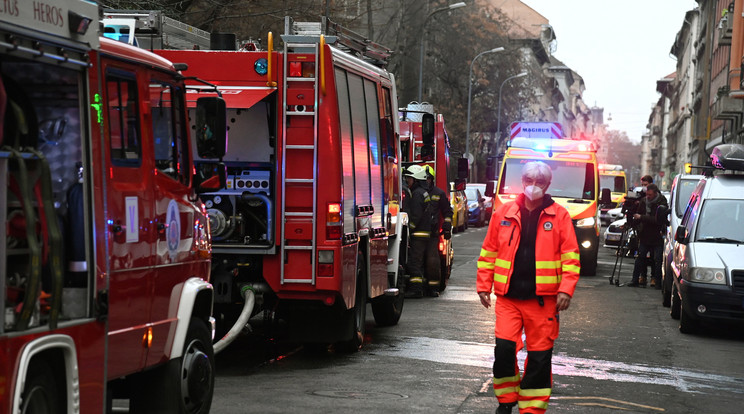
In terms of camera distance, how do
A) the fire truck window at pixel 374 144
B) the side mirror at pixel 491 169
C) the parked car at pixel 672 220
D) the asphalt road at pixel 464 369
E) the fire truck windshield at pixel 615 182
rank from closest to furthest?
the asphalt road at pixel 464 369 → the fire truck window at pixel 374 144 → the parked car at pixel 672 220 → the side mirror at pixel 491 169 → the fire truck windshield at pixel 615 182

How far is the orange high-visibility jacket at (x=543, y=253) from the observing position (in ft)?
24.9

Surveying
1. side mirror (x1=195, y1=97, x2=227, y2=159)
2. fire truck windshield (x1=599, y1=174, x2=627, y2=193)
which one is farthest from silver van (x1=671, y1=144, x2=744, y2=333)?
fire truck windshield (x1=599, y1=174, x2=627, y2=193)

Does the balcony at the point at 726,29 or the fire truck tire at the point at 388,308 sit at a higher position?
the balcony at the point at 726,29

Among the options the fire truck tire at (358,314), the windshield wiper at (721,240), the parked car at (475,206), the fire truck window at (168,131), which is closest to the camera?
the fire truck window at (168,131)

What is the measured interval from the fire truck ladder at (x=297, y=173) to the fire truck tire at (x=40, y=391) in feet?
15.2

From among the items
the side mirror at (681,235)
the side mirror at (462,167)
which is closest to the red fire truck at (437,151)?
the side mirror at (462,167)

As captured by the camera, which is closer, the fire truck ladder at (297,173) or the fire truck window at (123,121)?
the fire truck window at (123,121)

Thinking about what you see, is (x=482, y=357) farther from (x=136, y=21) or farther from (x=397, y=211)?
(x=136, y=21)

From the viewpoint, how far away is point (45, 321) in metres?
5.25

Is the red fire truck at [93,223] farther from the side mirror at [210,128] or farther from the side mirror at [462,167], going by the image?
the side mirror at [462,167]

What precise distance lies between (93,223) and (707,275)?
9483mm

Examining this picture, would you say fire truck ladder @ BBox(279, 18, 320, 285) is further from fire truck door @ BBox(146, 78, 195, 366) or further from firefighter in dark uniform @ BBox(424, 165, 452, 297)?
firefighter in dark uniform @ BBox(424, 165, 452, 297)

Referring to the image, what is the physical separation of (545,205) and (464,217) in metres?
32.1

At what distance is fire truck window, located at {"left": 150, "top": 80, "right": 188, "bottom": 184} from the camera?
6992mm
